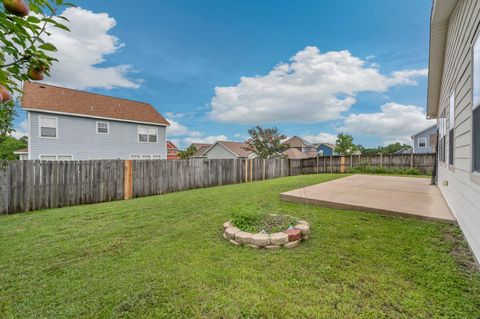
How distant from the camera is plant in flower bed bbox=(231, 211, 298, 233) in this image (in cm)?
321

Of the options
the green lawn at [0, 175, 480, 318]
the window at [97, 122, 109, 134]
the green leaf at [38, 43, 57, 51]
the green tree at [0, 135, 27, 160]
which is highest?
the window at [97, 122, 109, 134]

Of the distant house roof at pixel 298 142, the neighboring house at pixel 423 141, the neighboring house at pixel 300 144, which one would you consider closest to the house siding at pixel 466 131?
the neighboring house at pixel 423 141

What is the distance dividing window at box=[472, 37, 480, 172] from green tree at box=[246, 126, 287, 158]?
71.5ft

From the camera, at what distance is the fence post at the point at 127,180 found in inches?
300

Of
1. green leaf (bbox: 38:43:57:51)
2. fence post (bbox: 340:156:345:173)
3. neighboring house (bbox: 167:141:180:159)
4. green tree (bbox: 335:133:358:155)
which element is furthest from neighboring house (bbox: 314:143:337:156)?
green leaf (bbox: 38:43:57:51)

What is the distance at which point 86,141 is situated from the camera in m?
13.9

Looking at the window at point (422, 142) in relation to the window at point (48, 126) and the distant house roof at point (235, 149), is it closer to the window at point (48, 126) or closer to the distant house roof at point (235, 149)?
A: the distant house roof at point (235, 149)

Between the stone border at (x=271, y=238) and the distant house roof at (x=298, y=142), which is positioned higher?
the distant house roof at (x=298, y=142)

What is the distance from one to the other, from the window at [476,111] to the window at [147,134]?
1706cm

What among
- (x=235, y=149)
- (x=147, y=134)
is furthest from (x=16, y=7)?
(x=235, y=149)

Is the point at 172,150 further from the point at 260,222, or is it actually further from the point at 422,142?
the point at 260,222

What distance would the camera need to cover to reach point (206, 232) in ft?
11.6

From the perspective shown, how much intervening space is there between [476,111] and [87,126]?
17.0 metres

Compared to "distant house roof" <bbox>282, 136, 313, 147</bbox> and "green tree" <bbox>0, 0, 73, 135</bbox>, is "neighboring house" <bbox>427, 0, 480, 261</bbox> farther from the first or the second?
"distant house roof" <bbox>282, 136, 313, 147</bbox>
